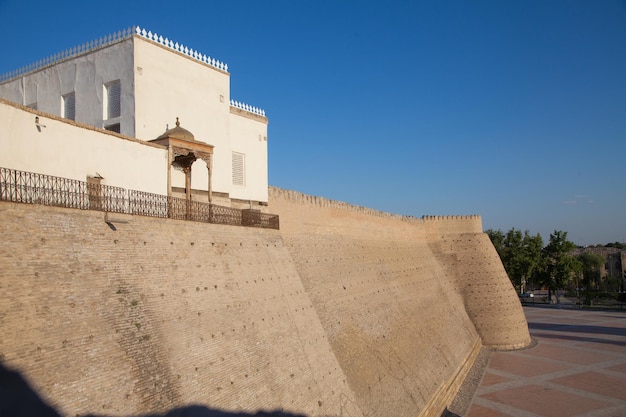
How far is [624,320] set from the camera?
28.9 metres

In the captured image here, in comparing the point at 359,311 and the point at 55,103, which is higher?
the point at 55,103

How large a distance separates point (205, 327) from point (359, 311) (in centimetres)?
694

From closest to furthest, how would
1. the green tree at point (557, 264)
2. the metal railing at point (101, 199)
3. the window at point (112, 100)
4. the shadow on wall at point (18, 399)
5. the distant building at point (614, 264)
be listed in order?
the shadow on wall at point (18, 399)
the metal railing at point (101, 199)
the window at point (112, 100)
the green tree at point (557, 264)
the distant building at point (614, 264)

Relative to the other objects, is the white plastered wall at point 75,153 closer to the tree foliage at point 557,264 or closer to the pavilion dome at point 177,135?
A: the pavilion dome at point 177,135

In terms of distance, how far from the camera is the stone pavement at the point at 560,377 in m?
13.6

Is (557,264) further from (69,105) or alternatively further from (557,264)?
(69,105)

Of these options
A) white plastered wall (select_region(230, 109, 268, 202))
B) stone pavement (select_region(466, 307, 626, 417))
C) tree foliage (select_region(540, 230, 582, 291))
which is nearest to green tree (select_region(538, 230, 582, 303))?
tree foliage (select_region(540, 230, 582, 291))

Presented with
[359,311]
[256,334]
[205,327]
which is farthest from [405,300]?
[205,327]

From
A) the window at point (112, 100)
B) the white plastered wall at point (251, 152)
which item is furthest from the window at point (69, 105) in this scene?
the white plastered wall at point (251, 152)

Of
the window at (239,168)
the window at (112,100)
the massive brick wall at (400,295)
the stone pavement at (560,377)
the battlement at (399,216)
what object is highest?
the window at (112,100)

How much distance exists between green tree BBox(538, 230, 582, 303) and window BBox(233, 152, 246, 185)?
3216 cm

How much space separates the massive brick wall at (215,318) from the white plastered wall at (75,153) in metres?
1.25

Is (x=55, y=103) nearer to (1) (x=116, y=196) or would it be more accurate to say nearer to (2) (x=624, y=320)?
(1) (x=116, y=196)

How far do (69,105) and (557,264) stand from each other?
3645cm
